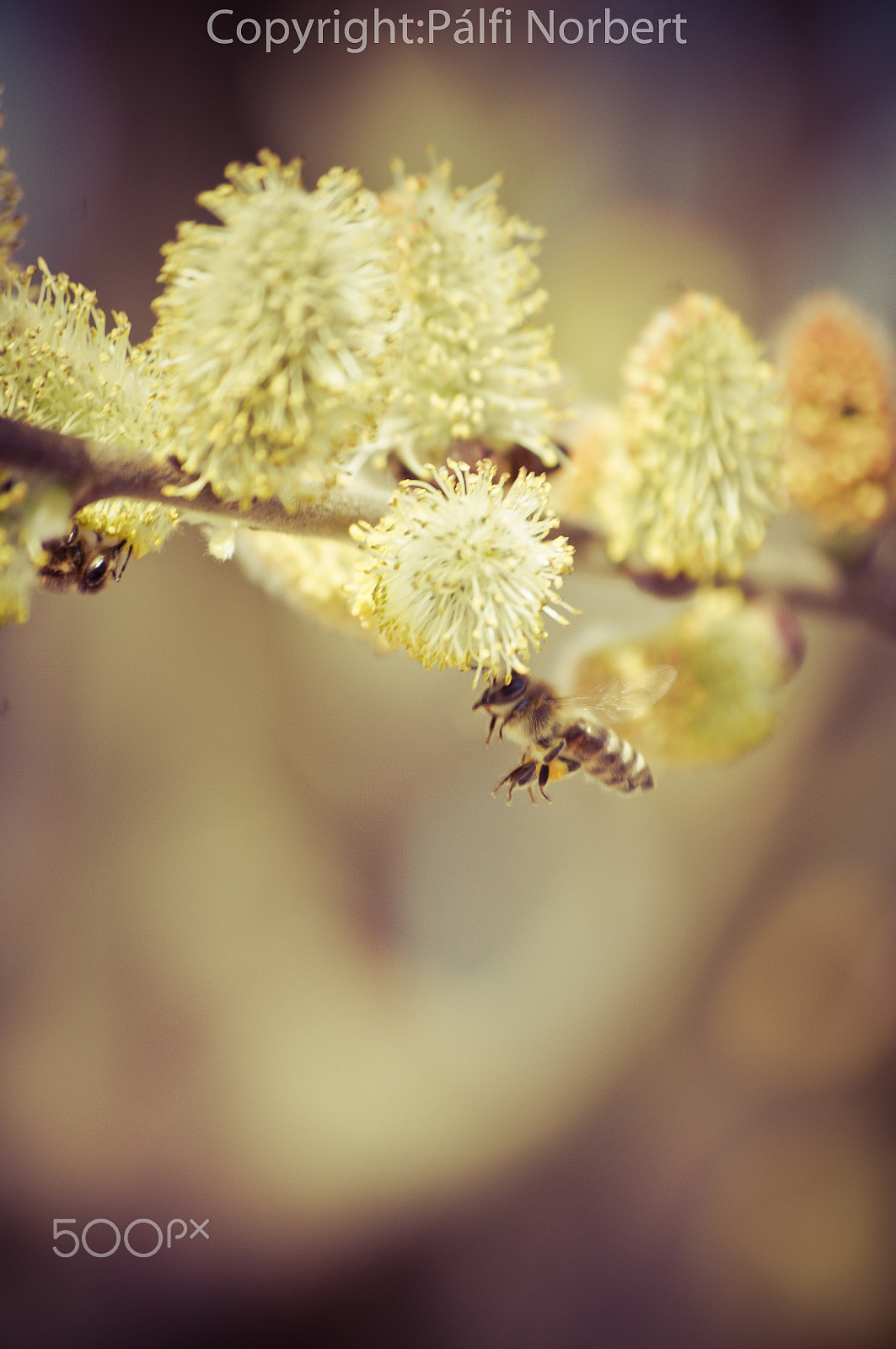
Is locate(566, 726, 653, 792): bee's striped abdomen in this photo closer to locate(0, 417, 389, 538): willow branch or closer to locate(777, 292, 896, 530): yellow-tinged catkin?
locate(0, 417, 389, 538): willow branch

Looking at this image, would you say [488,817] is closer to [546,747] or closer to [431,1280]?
[431,1280]

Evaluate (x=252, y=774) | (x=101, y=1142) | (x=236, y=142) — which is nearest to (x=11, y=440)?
(x=236, y=142)

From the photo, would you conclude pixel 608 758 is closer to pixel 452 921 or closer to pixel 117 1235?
pixel 452 921

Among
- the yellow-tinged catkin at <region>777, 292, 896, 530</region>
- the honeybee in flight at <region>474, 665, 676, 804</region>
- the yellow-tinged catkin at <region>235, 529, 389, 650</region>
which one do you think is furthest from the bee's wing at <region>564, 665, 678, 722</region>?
the yellow-tinged catkin at <region>777, 292, 896, 530</region>

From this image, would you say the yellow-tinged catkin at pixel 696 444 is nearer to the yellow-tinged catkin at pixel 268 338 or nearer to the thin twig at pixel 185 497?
the thin twig at pixel 185 497

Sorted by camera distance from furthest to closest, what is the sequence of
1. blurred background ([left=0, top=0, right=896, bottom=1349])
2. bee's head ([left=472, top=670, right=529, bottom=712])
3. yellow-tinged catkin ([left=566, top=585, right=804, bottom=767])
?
1. blurred background ([left=0, top=0, right=896, bottom=1349])
2. yellow-tinged catkin ([left=566, top=585, right=804, bottom=767])
3. bee's head ([left=472, top=670, right=529, bottom=712])

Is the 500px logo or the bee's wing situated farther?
the 500px logo

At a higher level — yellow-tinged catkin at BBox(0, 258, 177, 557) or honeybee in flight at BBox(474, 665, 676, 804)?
yellow-tinged catkin at BBox(0, 258, 177, 557)
